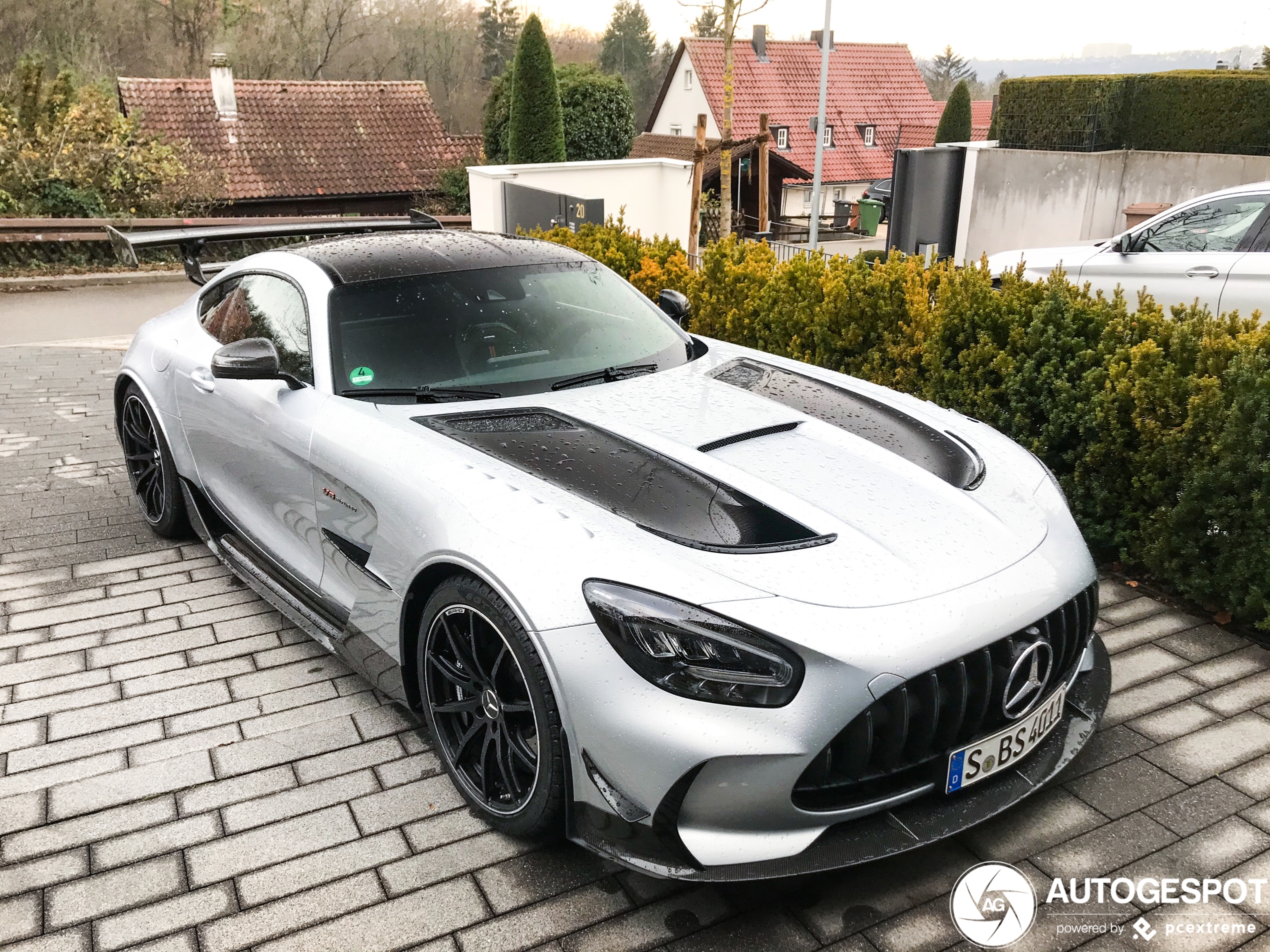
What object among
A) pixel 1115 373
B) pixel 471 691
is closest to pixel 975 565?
pixel 471 691

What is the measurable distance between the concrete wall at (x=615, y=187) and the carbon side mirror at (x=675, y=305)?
11815mm

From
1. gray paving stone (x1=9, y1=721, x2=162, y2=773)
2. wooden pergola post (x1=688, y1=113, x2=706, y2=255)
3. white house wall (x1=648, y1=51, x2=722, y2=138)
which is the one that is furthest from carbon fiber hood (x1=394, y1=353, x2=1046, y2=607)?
white house wall (x1=648, y1=51, x2=722, y2=138)

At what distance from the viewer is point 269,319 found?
14.2 ft

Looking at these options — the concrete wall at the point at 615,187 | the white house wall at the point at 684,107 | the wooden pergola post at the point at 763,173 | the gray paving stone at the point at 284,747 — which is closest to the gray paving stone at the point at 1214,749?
the gray paving stone at the point at 284,747

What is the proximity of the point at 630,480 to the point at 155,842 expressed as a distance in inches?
68.4

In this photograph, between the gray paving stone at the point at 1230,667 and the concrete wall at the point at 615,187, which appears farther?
→ the concrete wall at the point at 615,187

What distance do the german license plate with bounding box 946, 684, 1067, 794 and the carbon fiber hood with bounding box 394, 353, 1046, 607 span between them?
0.41m

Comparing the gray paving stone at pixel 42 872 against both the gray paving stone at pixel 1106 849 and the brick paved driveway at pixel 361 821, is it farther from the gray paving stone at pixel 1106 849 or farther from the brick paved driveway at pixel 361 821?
the gray paving stone at pixel 1106 849

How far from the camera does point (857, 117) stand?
172 ft

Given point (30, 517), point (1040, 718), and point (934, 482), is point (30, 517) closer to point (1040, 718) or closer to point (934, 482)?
point (934, 482)

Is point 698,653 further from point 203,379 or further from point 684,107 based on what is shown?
point 684,107

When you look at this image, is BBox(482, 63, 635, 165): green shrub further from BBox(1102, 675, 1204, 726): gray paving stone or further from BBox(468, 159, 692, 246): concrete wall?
BBox(1102, 675, 1204, 726): gray paving stone

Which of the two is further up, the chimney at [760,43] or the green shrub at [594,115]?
the chimney at [760,43]

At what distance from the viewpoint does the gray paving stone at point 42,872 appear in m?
2.87
